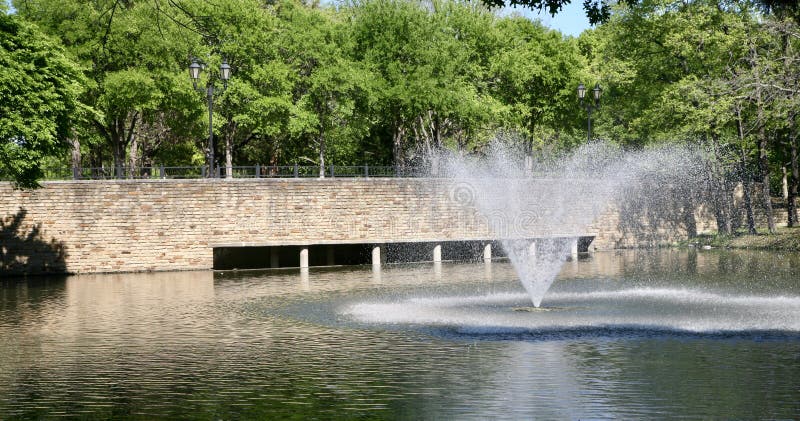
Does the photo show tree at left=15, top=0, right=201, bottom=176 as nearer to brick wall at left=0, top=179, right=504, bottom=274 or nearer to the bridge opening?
brick wall at left=0, top=179, right=504, bottom=274

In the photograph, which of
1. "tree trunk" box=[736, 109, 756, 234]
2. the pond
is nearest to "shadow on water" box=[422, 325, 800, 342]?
the pond

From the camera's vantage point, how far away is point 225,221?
43000mm

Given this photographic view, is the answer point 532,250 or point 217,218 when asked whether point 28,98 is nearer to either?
point 217,218

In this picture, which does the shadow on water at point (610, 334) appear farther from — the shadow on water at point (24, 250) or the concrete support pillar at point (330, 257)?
the concrete support pillar at point (330, 257)

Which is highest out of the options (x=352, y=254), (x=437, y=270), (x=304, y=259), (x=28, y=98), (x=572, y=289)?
(x=28, y=98)

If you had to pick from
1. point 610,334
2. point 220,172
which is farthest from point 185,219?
point 610,334

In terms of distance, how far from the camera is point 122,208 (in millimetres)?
41781

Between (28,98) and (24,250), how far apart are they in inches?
357

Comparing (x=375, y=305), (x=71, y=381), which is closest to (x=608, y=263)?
(x=375, y=305)

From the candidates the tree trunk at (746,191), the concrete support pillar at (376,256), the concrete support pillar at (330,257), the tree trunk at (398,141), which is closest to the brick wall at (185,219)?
the concrete support pillar at (376,256)

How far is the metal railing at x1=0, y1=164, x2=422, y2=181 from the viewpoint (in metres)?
42.6

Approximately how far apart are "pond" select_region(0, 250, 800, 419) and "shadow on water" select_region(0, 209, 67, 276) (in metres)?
Answer: 8.34

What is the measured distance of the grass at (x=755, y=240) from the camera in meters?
45.5

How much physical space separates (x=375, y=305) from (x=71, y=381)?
11106 millimetres
